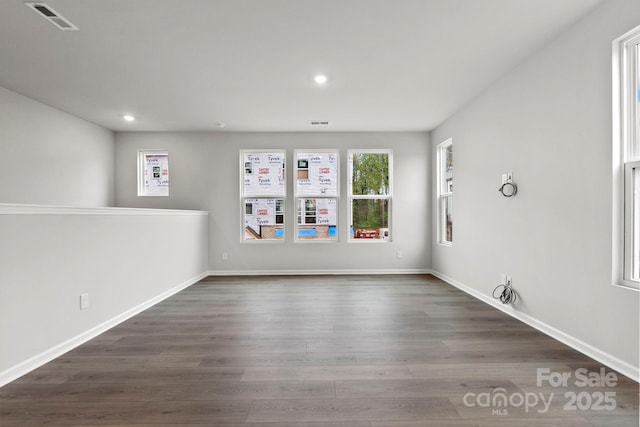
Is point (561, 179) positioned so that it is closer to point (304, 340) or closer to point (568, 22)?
point (568, 22)

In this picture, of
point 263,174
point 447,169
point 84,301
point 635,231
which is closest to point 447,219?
point 447,169

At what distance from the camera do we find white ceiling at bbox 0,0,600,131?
83.5 inches

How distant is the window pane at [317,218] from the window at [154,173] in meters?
2.40

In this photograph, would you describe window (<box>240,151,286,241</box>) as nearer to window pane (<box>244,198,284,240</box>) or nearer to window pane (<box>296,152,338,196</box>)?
window pane (<box>244,198,284,240</box>)

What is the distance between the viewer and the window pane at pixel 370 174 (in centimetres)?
538

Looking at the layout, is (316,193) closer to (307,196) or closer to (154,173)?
(307,196)

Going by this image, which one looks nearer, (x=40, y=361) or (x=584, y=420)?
(x=584, y=420)

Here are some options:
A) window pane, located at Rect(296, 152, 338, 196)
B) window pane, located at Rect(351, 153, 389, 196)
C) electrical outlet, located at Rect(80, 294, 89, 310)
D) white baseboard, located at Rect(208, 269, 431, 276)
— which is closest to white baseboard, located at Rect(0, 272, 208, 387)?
electrical outlet, located at Rect(80, 294, 89, 310)

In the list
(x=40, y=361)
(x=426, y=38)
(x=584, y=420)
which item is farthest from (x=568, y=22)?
(x=40, y=361)

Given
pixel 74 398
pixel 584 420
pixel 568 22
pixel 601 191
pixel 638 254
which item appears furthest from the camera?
pixel 568 22

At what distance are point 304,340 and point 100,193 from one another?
4324 millimetres

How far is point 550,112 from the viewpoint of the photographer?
2568 mm

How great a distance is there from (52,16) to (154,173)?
10.9ft

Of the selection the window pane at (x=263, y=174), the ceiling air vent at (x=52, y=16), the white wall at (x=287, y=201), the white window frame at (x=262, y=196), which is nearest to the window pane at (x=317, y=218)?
the white wall at (x=287, y=201)
